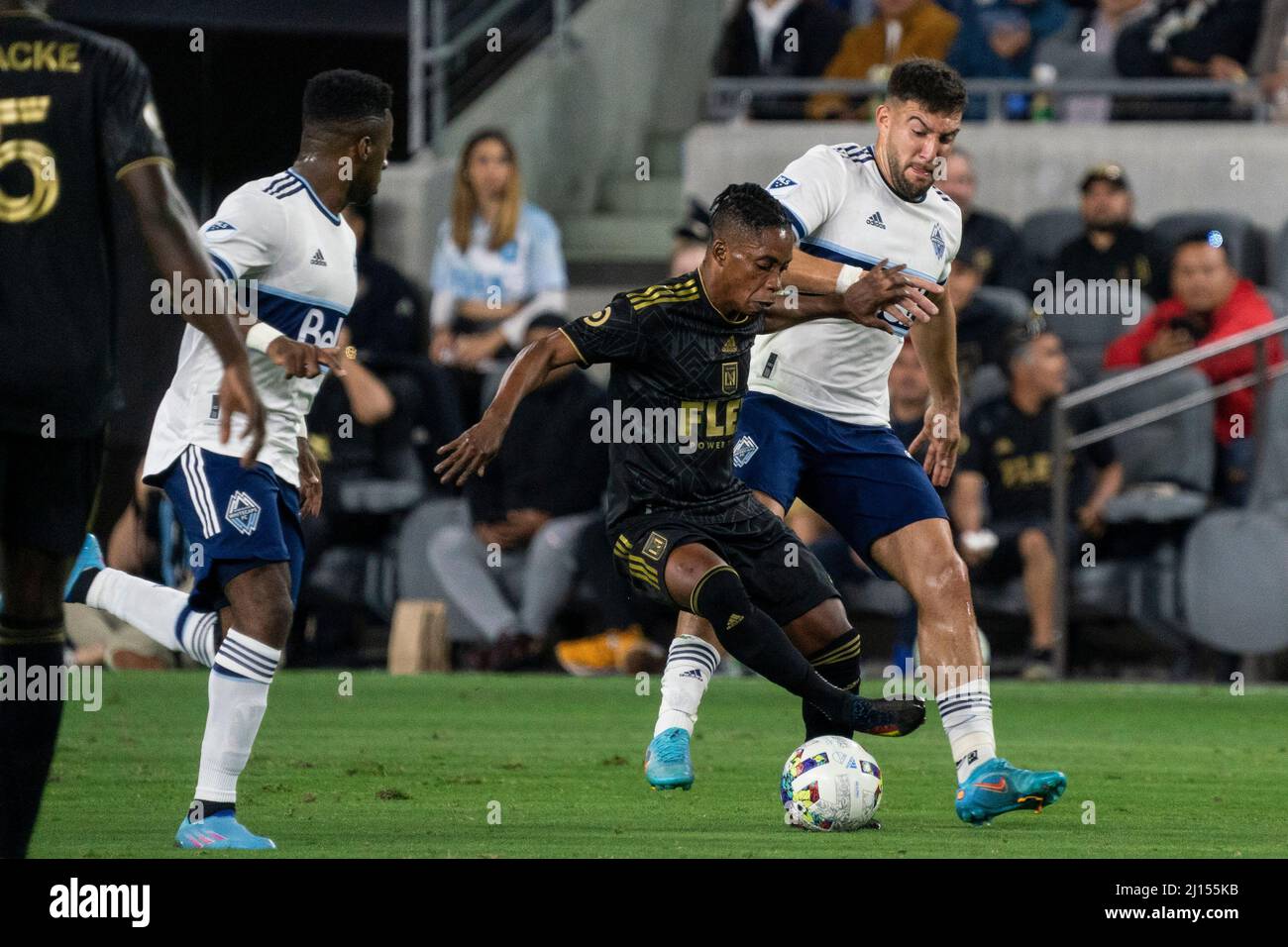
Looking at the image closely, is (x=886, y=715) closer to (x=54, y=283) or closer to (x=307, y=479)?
(x=307, y=479)

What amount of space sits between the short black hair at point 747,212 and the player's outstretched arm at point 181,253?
7.21 ft

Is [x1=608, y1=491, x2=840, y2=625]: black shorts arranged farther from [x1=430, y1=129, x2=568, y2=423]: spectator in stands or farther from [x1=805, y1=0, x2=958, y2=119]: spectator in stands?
[x1=805, y1=0, x2=958, y2=119]: spectator in stands

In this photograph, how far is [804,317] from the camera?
7.15 meters

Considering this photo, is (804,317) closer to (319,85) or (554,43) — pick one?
(319,85)

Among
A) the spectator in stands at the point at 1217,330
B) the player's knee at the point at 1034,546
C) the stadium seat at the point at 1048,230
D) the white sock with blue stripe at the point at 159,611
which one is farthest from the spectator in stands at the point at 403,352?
the white sock with blue stripe at the point at 159,611

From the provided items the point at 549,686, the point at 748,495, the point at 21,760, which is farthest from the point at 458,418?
the point at 21,760

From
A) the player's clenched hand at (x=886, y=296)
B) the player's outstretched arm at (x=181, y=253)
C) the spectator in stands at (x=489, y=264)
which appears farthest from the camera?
the spectator in stands at (x=489, y=264)

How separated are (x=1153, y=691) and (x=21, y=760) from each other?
27.5 feet

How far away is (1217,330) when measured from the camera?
1369cm

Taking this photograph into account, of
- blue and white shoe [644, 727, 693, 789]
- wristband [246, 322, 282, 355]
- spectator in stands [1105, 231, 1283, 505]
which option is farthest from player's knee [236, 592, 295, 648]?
spectator in stands [1105, 231, 1283, 505]

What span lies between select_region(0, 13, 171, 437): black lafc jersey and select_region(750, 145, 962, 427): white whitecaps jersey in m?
2.78

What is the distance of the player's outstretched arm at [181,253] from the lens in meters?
5.11

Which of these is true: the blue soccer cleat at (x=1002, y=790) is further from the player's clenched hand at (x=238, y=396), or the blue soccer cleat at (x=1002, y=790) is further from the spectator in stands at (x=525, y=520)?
the spectator in stands at (x=525, y=520)
